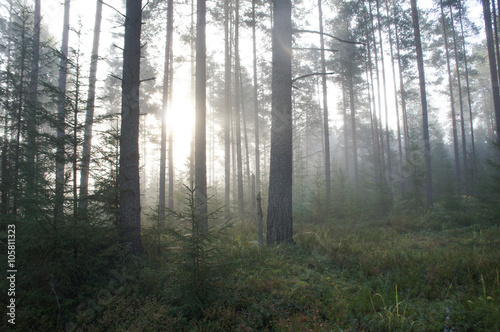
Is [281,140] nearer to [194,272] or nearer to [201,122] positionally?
[201,122]

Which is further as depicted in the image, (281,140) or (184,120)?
(184,120)

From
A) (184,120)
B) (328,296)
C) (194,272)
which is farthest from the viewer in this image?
(184,120)

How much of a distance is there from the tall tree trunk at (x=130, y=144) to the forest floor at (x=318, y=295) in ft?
3.32

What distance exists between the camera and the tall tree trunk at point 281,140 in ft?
22.2

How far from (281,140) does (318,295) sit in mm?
4080

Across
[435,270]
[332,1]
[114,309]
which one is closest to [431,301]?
[435,270]

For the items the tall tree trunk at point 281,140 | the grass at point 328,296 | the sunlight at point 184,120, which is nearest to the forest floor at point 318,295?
the grass at point 328,296

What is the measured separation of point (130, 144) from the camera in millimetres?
5762

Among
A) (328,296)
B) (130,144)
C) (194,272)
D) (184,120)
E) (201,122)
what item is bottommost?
(328,296)

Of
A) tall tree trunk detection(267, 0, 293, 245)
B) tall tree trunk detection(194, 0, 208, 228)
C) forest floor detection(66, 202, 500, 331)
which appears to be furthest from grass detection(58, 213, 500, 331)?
tall tree trunk detection(194, 0, 208, 228)

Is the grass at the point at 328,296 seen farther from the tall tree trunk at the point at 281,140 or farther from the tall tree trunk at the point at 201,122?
the tall tree trunk at the point at 201,122

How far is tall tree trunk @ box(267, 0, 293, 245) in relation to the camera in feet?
22.2

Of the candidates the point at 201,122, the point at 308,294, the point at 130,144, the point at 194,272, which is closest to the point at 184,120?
the point at 201,122

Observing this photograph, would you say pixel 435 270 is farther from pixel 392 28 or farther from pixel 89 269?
pixel 392 28
